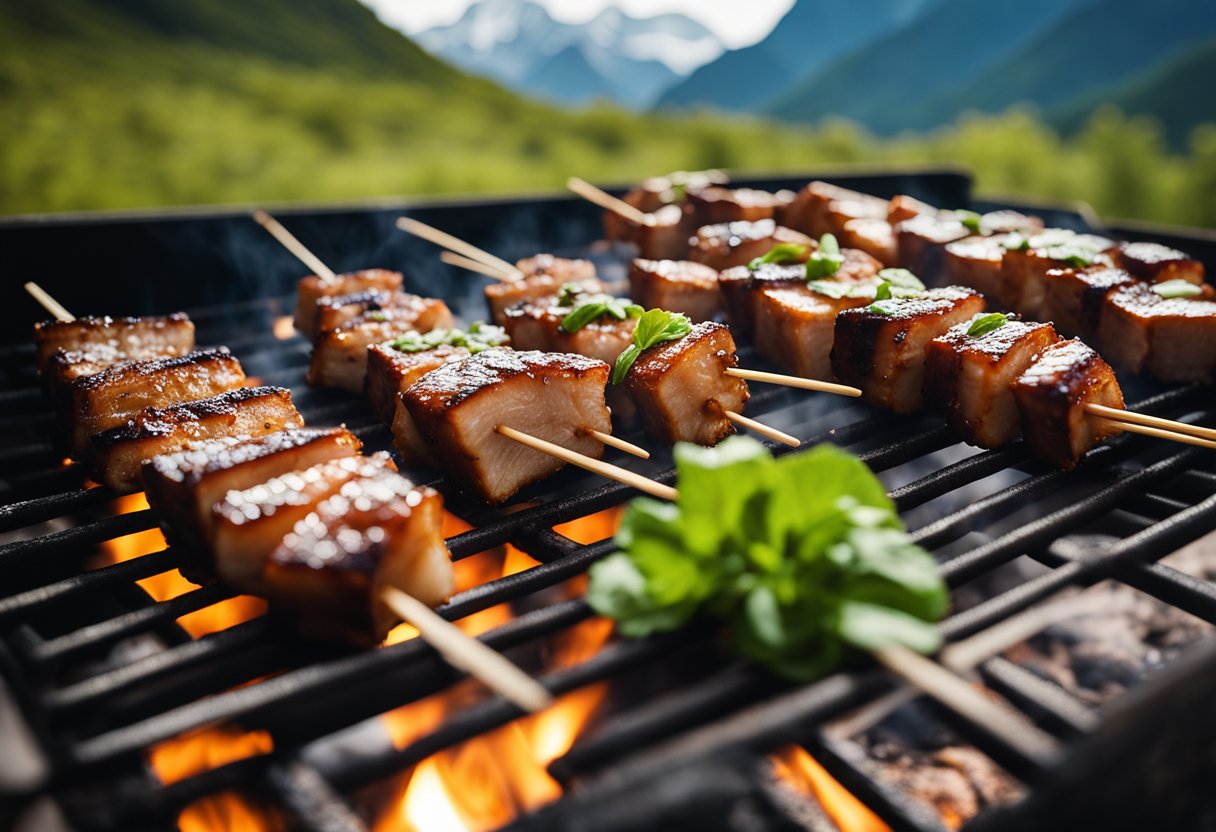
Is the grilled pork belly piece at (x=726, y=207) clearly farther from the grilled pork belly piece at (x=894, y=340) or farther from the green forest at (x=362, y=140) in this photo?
the green forest at (x=362, y=140)

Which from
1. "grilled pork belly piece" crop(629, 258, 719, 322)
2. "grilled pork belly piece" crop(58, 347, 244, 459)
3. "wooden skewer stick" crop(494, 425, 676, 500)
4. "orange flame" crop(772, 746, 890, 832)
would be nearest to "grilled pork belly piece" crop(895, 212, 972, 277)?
"grilled pork belly piece" crop(629, 258, 719, 322)

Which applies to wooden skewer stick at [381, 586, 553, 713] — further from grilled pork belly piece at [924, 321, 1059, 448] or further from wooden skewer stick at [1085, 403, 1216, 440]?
wooden skewer stick at [1085, 403, 1216, 440]

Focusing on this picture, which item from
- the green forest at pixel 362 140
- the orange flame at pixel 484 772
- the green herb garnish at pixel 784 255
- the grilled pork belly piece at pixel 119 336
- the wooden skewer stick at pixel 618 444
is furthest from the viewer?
the green forest at pixel 362 140

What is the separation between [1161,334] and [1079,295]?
1.38 ft

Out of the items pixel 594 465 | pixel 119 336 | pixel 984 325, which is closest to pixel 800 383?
pixel 984 325

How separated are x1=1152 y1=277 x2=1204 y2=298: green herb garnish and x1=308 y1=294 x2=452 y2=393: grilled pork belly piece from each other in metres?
3.25

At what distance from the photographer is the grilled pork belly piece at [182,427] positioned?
2.81 metres

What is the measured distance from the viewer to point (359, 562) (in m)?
2.04

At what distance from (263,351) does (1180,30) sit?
46.9 ft

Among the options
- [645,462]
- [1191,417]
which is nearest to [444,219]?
[645,462]

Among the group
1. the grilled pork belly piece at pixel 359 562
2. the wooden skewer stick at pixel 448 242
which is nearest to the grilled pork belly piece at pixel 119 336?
the wooden skewer stick at pixel 448 242

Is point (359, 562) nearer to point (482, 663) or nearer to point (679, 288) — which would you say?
point (482, 663)

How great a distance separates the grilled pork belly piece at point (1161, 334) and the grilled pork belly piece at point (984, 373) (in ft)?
2.16

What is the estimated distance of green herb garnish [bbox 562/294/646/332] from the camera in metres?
3.45
